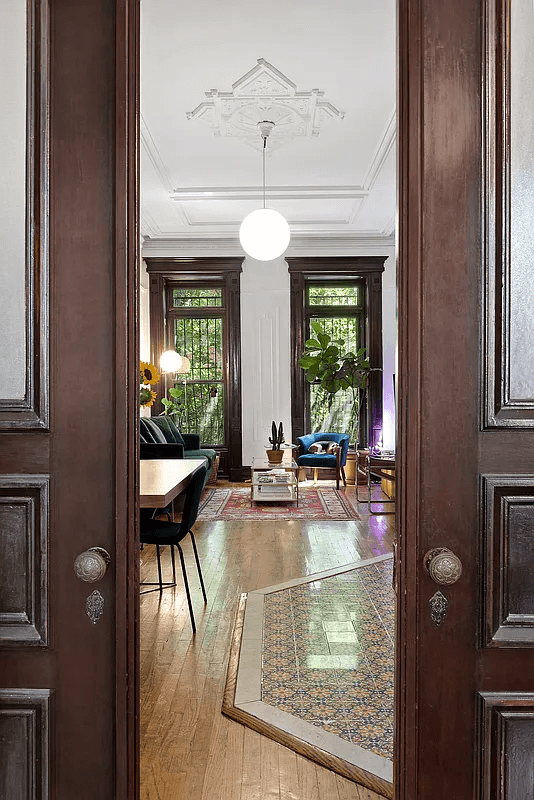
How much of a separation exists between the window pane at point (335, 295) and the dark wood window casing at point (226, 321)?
1102 millimetres

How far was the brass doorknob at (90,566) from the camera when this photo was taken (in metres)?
1.37

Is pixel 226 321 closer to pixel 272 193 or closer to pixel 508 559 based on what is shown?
pixel 272 193

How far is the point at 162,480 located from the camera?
154 inches

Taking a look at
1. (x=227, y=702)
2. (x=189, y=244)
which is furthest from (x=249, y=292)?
(x=227, y=702)

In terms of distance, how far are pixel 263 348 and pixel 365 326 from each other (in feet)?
4.88

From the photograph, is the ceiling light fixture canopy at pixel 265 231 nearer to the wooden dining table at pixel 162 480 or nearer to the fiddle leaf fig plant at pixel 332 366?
the wooden dining table at pixel 162 480

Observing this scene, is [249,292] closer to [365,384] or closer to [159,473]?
[365,384]

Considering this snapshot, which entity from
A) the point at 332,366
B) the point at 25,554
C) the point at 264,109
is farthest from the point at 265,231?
the point at 25,554

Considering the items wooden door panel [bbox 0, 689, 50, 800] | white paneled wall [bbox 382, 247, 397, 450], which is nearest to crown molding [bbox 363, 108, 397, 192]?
white paneled wall [bbox 382, 247, 397, 450]

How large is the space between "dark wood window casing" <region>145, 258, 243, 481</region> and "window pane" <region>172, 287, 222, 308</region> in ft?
0.55

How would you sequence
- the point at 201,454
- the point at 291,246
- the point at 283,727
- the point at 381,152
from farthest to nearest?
the point at 291,246 → the point at 201,454 → the point at 381,152 → the point at 283,727

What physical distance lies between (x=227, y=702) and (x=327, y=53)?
12.4ft

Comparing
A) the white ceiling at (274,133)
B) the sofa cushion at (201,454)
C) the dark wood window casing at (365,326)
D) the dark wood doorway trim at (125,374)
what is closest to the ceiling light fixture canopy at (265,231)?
the white ceiling at (274,133)

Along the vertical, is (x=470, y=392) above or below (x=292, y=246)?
below
